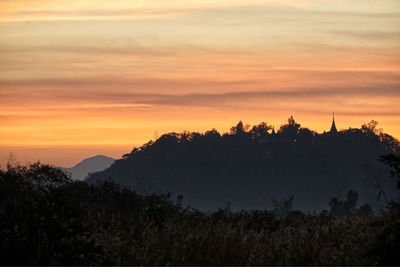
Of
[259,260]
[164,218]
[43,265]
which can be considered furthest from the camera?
[164,218]

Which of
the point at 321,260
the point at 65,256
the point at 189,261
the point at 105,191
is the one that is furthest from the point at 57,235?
the point at 105,191

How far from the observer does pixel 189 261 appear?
14.4 meters

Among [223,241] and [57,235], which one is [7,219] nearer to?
[57,235]

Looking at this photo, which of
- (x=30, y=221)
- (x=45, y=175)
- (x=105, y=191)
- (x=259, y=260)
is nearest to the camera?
(x=30, y=221)

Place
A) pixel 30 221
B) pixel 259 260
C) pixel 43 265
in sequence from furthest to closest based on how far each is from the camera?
A: pixel 259 260, pixel 30 221, pixel 43 265

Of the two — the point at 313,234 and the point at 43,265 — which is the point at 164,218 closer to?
the point at 313,234

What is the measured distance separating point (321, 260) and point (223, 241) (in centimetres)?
210

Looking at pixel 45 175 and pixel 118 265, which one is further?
pixel 45 175

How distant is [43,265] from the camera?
12836 mm

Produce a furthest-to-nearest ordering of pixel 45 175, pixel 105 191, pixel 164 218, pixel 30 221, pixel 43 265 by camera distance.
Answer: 1. pixel 45 175
2. pixel 105 191
3. pixel 164 218
4. pixel 30 221
5. pixel 43 265

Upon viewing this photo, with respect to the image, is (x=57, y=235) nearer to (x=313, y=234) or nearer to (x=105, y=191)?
(x=313, y=234)

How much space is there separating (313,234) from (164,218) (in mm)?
4959

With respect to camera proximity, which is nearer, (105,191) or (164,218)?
(164,218)

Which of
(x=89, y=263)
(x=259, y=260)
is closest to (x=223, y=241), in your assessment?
(x=259, y=260)
